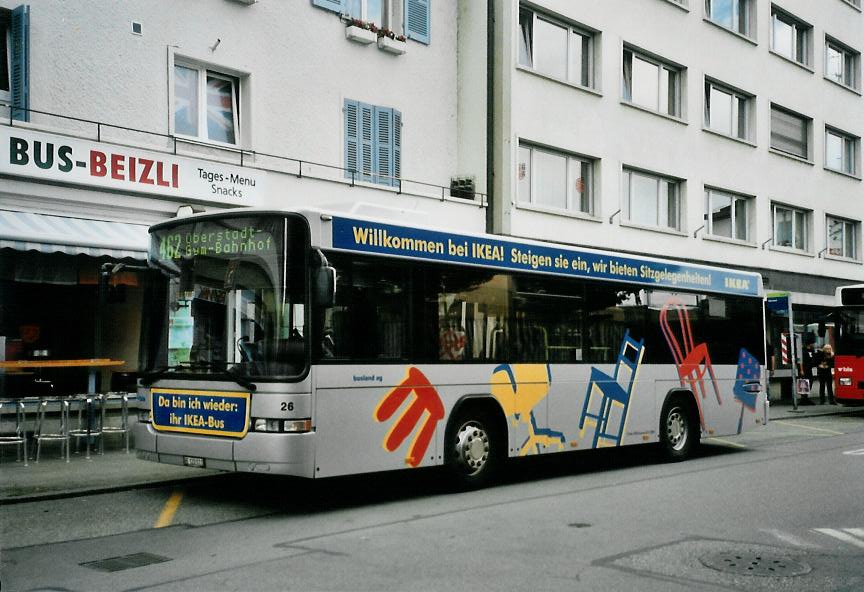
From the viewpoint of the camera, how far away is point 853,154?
3509 centimetres

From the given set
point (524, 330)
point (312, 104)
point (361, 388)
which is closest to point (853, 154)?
point (312, 104)

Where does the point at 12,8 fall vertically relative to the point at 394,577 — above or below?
above

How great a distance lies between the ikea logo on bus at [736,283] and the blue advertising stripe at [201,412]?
8437 mm

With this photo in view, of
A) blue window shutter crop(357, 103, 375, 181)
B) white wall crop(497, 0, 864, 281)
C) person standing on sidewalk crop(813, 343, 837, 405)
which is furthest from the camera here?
person standing on sidewalk crop(813, 343, 837, 405)

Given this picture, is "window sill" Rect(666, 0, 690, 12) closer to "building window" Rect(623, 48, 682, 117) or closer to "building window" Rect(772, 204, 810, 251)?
"building window" Rect(623, 48, 682, 117)

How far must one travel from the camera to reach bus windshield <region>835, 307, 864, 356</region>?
22516 millimetres

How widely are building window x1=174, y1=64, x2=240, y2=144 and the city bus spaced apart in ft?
20.4

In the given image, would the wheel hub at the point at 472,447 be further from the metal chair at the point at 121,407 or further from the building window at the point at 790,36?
the building window at the point at 790,36

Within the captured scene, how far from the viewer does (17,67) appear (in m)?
13.2

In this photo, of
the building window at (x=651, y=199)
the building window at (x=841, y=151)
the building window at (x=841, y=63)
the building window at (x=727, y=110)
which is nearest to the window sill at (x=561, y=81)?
the building window at (x=651, y=199)

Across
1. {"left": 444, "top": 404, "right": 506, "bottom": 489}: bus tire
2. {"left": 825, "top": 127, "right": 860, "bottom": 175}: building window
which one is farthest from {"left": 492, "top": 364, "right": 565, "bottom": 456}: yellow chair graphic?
{"left": 825, "top": 127, "right": 860, "bottom": 175}: building window

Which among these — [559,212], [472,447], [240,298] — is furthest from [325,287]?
[559,212]

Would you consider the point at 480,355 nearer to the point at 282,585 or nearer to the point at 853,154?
the point at 282,585

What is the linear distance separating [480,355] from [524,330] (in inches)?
32.8
